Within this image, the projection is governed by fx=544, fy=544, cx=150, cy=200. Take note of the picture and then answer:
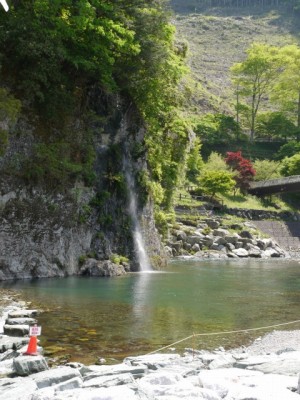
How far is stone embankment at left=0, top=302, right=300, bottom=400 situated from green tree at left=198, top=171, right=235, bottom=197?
50047 millimetres

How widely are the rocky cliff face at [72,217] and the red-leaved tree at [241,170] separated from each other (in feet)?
115

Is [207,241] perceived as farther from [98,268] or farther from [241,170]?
[241,170]

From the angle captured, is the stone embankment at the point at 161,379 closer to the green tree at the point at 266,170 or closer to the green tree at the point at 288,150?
the green tree at the point at 266,170

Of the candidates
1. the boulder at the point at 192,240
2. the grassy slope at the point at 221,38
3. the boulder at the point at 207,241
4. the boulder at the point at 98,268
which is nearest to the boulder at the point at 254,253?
the boulder at the point at 207,241

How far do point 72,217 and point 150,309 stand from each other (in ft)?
36.3

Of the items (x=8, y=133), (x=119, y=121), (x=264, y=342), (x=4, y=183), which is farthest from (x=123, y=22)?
(x=264, y=342)

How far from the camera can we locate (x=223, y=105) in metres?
97.9

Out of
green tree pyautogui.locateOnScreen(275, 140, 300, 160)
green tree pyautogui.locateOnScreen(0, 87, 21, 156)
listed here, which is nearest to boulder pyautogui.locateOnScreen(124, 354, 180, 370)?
green tree pyautogui.locateOnScreen(0, 87, 21, 156)

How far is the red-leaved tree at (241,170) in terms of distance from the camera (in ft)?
221

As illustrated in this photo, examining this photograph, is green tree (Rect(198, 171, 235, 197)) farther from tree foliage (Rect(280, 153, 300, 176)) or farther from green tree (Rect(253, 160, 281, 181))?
tree foliage (Rect(280, 153, 300, 176))

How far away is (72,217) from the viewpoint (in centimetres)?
2778

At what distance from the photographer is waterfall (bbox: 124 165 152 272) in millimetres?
31922

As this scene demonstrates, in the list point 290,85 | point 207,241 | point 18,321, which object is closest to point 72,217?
point 18,321

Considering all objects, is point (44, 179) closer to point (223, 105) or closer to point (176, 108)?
point (176, 108)
